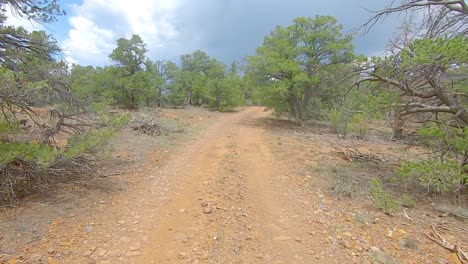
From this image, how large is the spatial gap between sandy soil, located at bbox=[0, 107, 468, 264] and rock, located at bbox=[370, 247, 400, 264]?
0.01 m

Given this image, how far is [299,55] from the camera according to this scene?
16.4m

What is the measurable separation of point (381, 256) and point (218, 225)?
2.23m

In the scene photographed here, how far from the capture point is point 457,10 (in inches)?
209

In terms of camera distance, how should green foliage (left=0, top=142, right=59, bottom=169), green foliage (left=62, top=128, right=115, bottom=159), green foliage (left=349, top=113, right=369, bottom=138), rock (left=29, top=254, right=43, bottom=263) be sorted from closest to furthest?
rock (left=29, top=254, right=43, bottom=263)
green foliage (left=0, top=142, right=59, bottom=169)
green foliage (left=62, top=128, right=115, bottom=159)
green foliage (left=349, top=113, right=369, bottom=138)

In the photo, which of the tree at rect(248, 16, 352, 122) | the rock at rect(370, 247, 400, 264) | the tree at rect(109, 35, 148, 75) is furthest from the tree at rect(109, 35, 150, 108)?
the rock at rect(370, 247, 400, 264)

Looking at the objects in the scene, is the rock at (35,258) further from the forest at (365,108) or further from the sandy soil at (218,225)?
the forest at (365,108)

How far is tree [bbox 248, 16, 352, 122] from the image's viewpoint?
1573 centimetres

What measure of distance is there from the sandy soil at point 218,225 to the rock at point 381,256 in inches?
0.5

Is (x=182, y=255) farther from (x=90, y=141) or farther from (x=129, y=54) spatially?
(x=129, y=54)

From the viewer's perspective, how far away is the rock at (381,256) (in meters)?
3.43

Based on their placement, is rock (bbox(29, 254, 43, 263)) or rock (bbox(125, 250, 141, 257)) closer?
rock (bbox(29, 254, 43, 263))

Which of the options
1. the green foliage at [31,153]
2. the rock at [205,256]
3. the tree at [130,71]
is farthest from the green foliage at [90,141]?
the tree at [130,71]

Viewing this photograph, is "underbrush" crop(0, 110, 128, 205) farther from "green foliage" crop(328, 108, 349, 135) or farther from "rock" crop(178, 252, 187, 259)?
"green foliage" crop(328, 108, 349, 135)

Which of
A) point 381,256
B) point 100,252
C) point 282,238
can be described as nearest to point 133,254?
point 100,252
